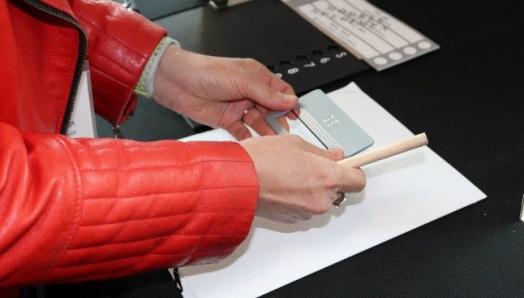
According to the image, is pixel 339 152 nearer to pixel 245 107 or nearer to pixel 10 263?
pixel 245 107

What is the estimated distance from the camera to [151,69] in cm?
86

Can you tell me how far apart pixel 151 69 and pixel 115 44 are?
57 millimetres

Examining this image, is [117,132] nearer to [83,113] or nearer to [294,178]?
[83,113]

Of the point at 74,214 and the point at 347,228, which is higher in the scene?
the point at 74,214

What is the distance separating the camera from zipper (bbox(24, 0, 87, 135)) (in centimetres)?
64

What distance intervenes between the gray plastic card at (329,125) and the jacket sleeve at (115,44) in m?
0.19

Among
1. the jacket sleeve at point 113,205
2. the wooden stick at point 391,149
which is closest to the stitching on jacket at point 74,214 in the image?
the jacket sleeve at point 113,205

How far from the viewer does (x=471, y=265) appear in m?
0.72

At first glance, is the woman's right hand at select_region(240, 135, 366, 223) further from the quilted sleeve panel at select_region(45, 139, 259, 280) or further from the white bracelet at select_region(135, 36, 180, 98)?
the white bracelet at select_region(135, 36, 180, 98)

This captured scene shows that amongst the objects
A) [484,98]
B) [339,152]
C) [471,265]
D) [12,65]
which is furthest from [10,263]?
[484,98]
